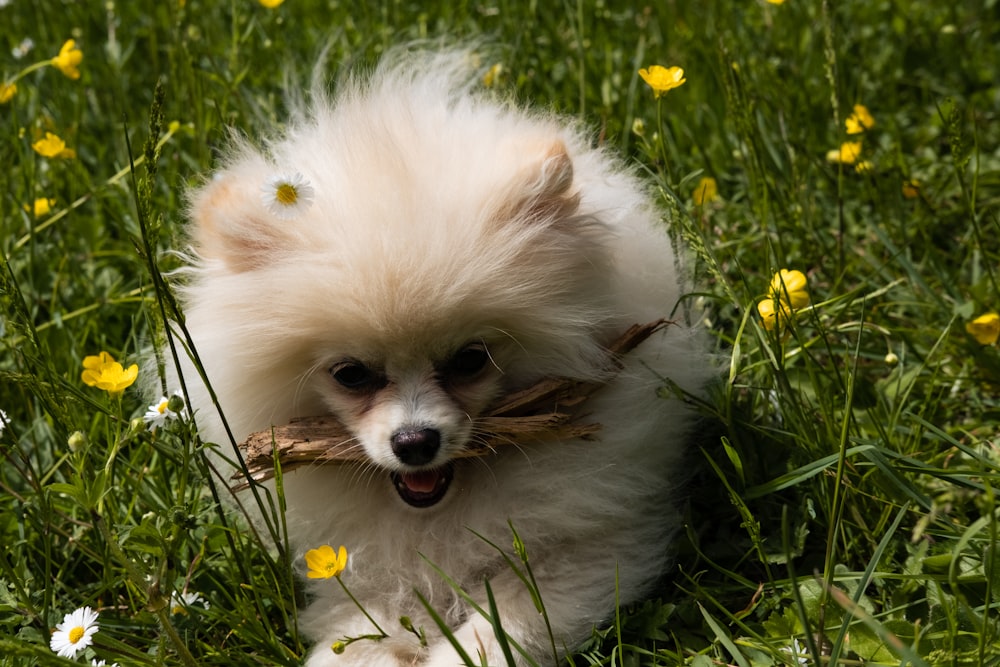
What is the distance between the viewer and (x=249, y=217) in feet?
7.69

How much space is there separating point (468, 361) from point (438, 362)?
3.3 inches

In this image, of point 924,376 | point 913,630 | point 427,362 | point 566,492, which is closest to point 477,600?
point 566,492

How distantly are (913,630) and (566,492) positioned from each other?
0.81m

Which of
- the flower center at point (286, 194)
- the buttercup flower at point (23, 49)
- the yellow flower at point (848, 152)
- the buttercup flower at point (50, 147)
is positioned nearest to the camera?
the flower center at point (286, 194)

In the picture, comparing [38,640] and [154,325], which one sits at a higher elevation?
[154,325]

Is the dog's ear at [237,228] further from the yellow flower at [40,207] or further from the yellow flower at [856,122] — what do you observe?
the yellow flower at [856,122]

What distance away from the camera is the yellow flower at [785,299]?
236 cm

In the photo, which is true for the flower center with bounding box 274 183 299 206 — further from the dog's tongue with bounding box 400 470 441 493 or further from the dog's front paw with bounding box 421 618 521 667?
the dog's front paw with bounding box 421 618 521 667

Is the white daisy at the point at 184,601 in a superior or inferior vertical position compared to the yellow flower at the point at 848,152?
inferior

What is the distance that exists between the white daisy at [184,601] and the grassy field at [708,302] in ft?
0.11

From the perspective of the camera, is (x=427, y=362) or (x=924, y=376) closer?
(x=427, y=362)

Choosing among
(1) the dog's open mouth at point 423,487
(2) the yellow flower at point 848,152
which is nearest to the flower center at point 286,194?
(1) the dog's open mouth at point 423,487

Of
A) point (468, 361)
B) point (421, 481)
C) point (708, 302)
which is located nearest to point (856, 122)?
point (708, 302)

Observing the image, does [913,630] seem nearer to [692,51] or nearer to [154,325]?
[154,325]
